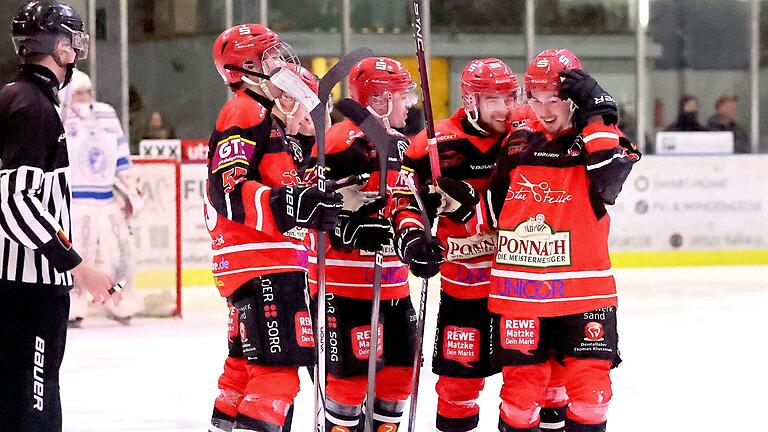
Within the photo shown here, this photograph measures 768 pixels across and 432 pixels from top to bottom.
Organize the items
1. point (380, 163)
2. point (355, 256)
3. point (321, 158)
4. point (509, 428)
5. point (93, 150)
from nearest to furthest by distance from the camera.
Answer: point (321, 158), point (509, 428), point (380, 163), point (355, 256), point (93, 150)

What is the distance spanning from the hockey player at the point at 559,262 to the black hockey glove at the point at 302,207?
61cm

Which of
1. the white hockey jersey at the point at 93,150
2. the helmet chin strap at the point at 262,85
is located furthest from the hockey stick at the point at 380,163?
the white hockey jersey at the point at 93,150

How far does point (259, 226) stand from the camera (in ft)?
11.6

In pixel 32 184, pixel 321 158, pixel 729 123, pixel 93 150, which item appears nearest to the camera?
pixel 32 184

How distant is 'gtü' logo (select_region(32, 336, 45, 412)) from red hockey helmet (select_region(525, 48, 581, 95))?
1.45 m

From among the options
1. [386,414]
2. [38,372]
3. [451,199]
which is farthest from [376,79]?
[38,372]

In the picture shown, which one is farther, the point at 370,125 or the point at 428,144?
the point at 428,144

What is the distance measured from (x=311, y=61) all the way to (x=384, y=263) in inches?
317

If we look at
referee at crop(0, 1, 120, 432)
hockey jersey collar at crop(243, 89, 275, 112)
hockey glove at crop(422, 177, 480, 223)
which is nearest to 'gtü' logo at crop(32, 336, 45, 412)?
referee at crop(0, 1, 120, 432)

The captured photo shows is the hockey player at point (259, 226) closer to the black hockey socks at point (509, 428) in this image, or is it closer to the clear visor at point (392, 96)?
the clear visor at point (392, 96)

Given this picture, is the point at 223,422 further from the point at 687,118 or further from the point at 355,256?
the point at 687,118

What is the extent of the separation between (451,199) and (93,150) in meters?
4.45

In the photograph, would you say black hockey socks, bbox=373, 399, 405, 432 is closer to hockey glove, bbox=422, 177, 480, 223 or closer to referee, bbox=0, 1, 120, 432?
hockey glove, bbox=422, 177, 480, 223

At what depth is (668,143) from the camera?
11.9m
